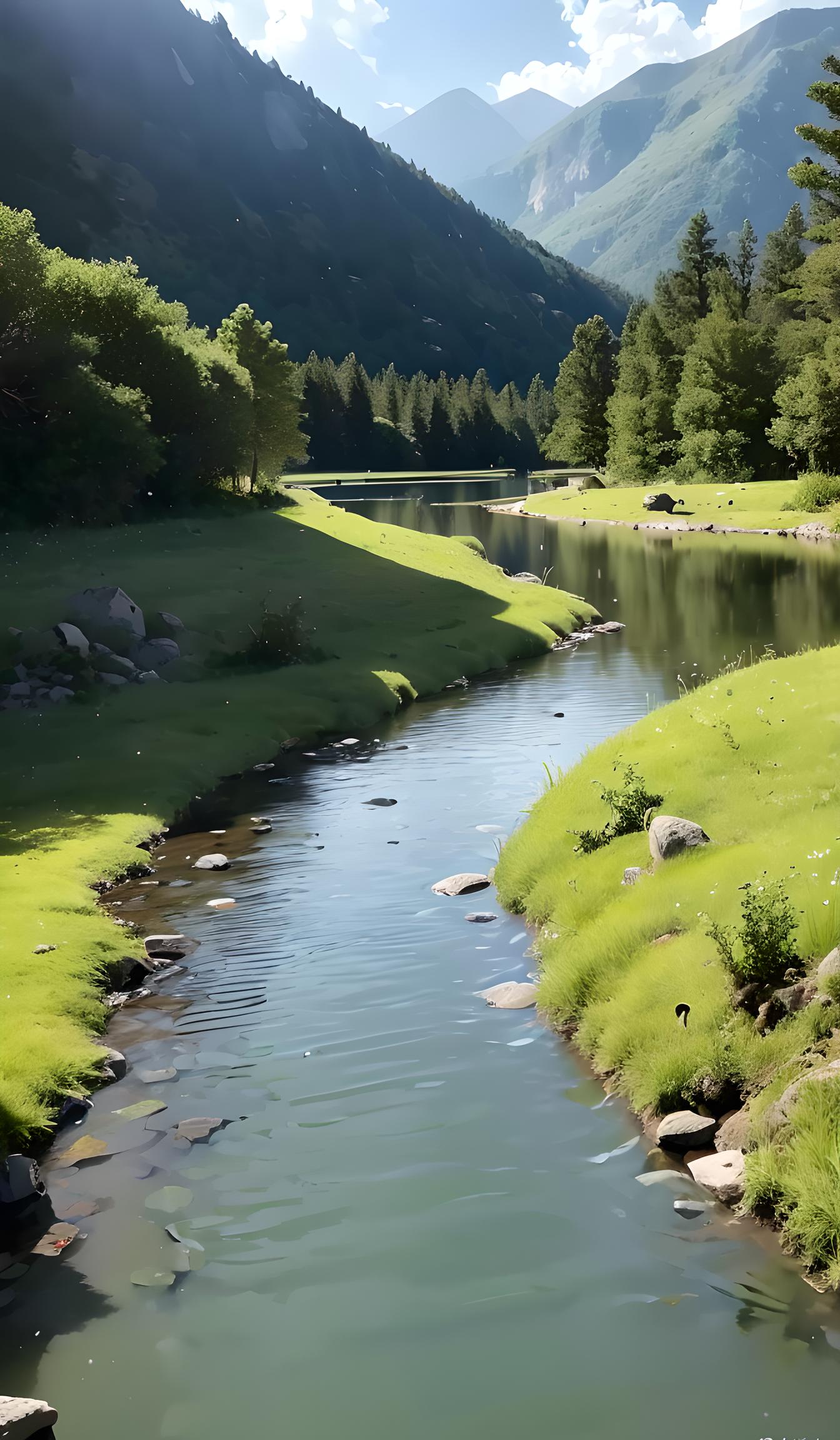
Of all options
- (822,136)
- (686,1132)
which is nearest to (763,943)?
(686,1132)

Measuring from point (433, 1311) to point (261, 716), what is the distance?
29.3 m

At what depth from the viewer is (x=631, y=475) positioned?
5945 inches

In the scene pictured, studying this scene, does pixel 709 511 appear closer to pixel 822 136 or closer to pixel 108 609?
pixel 822 136

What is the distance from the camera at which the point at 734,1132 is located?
12750mm

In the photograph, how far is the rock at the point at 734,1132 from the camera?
12531 millimetres

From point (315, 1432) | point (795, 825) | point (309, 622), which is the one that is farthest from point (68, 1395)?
point (309, 622)

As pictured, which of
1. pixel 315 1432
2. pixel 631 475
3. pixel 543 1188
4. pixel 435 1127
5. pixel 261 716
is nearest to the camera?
pixel 315 1432

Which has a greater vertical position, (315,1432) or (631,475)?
(631,475)

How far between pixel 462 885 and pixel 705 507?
107 m

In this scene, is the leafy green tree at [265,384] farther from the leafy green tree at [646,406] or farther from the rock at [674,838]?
the rock at [674,838]

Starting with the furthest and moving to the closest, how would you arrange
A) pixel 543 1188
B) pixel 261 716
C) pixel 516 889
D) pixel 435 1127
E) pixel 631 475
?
pixel 631 475 < pixel 261 716 < pixel 516 889 < pixel 435 1127 < pixel 543 1188

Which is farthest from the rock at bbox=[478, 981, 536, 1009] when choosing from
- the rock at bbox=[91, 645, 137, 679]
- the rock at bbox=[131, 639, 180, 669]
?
the rock at bbox=[131, 639, 180, 669]

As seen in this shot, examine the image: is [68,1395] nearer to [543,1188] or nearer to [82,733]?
[543,1188]

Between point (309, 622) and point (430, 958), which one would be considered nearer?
point (430, 958)
